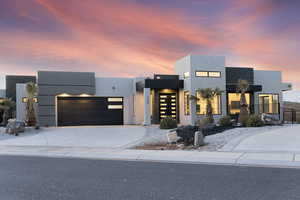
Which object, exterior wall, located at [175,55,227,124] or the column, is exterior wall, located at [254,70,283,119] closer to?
exterior wall, located at [175,55,227,124]

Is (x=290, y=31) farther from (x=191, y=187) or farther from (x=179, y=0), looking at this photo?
(x=191, y=187)

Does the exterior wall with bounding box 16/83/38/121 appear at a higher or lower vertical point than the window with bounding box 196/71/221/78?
lower

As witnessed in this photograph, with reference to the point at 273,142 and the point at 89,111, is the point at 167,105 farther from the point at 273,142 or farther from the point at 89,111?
the point at 273,142

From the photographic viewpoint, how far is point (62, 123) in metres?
22.6

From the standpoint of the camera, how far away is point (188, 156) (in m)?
9.06

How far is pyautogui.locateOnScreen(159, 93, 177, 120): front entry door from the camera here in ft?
74.5

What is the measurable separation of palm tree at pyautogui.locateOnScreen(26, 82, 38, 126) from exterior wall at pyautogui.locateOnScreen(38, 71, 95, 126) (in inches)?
36.5

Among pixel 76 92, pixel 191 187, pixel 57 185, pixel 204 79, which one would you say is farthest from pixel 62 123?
pixel 191 187

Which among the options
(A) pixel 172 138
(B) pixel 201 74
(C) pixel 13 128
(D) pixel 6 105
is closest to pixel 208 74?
(B) pixel 201 74

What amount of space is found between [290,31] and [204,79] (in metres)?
7.58

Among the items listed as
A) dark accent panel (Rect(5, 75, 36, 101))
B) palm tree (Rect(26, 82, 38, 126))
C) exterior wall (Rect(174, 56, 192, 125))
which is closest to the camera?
palm tree (Rect(26, 82, 38, 126))

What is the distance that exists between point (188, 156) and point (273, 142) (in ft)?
14.9

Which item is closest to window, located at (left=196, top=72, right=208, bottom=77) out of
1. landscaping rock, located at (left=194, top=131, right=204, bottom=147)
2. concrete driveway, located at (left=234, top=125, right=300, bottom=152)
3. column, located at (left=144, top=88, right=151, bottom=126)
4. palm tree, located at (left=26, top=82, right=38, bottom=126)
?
column, located at (left=144, top=88, right=151, bottom=126)

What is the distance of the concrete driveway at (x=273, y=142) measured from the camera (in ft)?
32.3
